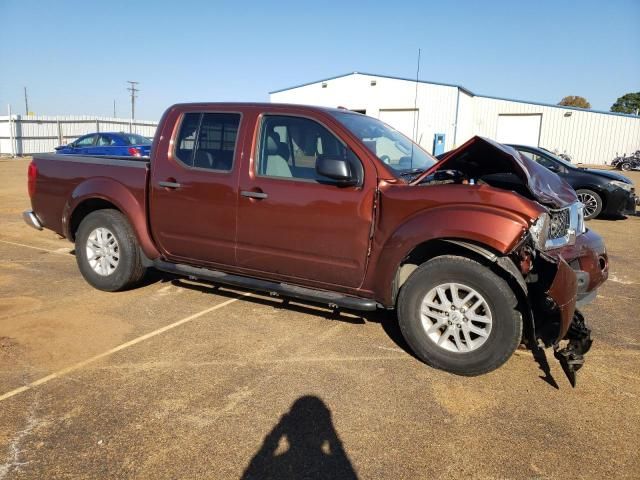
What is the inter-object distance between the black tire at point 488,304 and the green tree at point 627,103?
80.1m

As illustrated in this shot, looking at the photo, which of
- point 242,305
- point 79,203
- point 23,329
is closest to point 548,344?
point 242,305

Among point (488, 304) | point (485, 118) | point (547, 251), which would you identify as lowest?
point (488, 304)

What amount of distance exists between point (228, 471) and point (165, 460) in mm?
346

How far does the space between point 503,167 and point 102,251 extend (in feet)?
13.0

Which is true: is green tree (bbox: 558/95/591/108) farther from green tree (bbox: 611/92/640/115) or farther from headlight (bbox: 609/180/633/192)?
headlight (bbox: 609/180/633/192)

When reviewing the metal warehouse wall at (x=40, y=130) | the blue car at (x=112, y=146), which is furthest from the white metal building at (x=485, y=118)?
the blue car at (x=112, y=146)

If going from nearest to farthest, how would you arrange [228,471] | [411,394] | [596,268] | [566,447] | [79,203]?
1. [228,471]
2. [566,447]
3. [411,394]
4. [596,268]
5. [79,203]

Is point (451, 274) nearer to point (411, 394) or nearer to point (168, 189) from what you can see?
point (411, 394)

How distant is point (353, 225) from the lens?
3.79m

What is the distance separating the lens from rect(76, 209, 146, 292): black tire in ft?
16.2

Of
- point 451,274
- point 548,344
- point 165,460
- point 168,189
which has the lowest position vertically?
point 165,460

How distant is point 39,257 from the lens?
6.66 meters

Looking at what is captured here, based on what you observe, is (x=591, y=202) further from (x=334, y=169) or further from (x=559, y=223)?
(x=334, y=169)

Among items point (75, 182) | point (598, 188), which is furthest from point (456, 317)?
point (598, 188)
